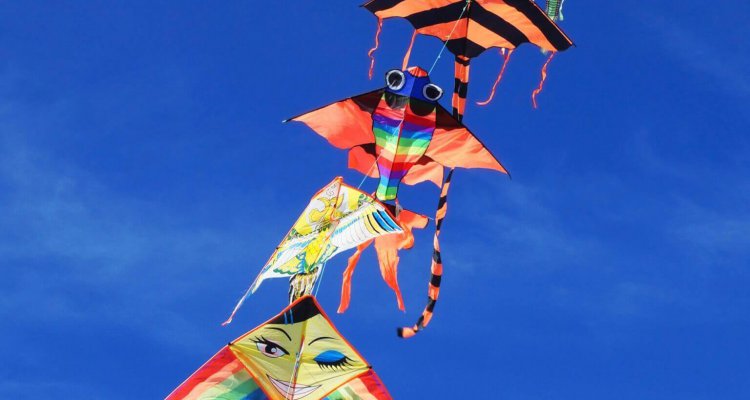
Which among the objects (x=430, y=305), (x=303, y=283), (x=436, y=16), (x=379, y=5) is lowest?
(x=430, y=305)

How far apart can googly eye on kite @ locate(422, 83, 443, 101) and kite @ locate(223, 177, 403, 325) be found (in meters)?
1.82

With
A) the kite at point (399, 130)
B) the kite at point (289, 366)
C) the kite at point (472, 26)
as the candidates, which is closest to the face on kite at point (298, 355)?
the kite at point (289, 366)

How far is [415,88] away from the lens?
23.2m

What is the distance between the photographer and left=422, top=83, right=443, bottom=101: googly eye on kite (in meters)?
23.2

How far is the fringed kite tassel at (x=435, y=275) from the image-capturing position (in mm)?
21816

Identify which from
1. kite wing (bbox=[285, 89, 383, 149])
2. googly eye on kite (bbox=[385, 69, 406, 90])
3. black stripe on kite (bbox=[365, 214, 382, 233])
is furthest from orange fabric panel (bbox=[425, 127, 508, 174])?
black stripe on kite (bbox=[365, 214, 382, 233])

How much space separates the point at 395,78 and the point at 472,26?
187 cm

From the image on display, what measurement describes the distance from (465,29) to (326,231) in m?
4.10

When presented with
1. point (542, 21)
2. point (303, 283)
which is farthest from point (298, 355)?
point (542, 21)

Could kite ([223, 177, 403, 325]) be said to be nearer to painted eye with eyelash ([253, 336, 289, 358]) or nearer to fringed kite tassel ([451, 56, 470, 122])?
painted eye with eyelash ([253, 336, 289, 358])

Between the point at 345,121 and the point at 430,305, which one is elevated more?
the point at 345,121

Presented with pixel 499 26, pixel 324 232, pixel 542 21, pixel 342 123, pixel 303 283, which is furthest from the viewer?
pixel 499 26

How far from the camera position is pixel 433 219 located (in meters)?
23.7

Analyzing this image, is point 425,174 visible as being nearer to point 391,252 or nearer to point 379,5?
point 391,252
